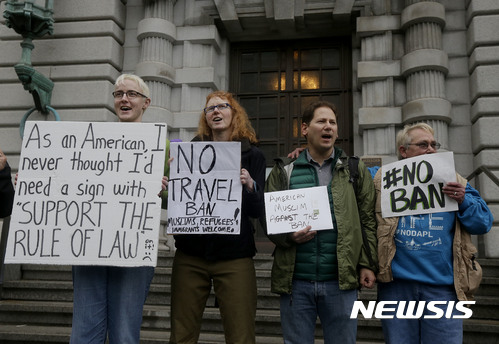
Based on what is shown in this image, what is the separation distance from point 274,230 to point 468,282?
128 centimetres

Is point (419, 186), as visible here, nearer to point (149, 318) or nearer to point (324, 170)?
point (324, 170)

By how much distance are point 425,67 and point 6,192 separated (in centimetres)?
703

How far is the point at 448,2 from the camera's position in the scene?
8664 millimetres

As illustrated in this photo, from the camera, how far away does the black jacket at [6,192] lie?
130 inches

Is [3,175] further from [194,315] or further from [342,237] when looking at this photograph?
[342,237]

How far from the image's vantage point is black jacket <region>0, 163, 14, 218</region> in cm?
331

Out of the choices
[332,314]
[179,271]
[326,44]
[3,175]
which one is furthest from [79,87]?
[332,314]

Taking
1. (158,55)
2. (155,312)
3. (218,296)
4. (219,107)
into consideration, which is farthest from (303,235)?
(158,55)

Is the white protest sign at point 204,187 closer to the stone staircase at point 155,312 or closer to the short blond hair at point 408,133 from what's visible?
the short blond hair at point 408,133

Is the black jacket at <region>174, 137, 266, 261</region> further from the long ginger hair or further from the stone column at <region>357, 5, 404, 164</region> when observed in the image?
the stone column at <region>357, 5, 404, 164</region>

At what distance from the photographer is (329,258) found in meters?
3.15

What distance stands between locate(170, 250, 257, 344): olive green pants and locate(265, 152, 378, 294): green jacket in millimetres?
215

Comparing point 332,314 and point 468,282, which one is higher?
point 468,282

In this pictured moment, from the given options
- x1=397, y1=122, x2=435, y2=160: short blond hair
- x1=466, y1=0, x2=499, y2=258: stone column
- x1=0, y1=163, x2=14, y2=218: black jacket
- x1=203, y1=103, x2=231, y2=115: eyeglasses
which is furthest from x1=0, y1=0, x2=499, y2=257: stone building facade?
x1=0, y1=163, x2=14, y2=218: black jacket
